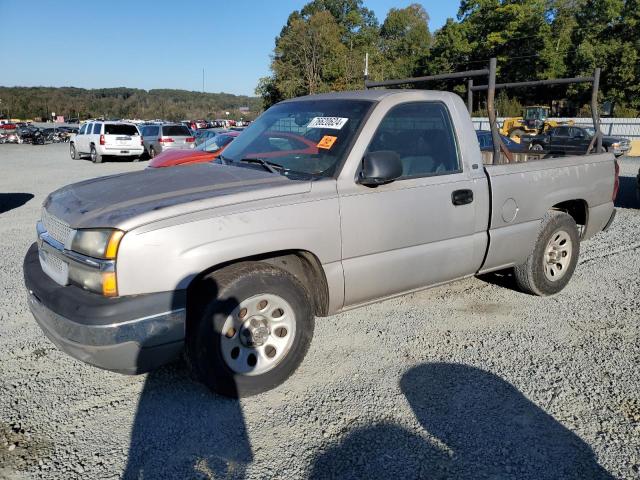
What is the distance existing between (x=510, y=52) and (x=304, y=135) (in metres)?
61.2

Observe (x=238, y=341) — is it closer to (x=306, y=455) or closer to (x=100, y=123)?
(x=306, y=455)

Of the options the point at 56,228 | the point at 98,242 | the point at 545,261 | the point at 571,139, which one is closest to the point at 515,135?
the point at 545,261

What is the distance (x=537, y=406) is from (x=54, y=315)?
2834 millimetres

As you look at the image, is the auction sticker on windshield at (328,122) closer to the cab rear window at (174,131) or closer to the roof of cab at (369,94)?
the roof of cab at (369,94)

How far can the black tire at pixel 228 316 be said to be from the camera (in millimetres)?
2811

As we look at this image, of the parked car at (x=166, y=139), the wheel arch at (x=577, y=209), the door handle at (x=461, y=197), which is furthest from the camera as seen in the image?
the parked car at (x=166, y=139)

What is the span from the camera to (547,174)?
171 inches

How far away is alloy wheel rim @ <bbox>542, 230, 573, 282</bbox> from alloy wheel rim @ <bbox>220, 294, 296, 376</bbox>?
2.71m

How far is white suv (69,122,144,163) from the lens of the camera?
2081 cm

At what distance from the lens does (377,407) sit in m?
3.01

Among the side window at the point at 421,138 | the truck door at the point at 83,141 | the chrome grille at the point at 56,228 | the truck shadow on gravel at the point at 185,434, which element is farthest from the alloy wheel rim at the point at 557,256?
the truck door at the point at 83,141

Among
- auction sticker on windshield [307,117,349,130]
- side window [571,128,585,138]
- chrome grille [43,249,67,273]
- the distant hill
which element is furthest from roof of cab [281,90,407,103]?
the distant hill

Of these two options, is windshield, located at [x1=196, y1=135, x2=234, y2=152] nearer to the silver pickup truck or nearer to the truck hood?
the silver pickup truck

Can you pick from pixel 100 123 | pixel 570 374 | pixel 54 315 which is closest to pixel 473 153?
pixel 570 374
